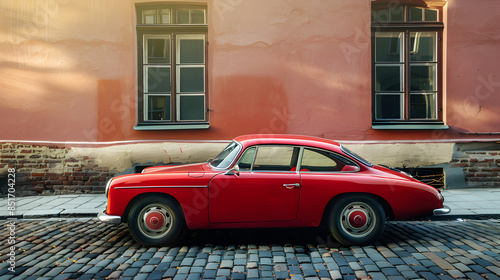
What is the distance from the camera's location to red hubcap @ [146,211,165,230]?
4039 mm

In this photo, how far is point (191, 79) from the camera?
7.88m

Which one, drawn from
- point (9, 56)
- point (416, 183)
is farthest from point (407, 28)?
point (9, 56)

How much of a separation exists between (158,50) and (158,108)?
1.31 meters

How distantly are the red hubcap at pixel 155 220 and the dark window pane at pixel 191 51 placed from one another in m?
4.62

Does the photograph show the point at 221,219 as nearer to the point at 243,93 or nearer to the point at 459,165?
the point at 243,93

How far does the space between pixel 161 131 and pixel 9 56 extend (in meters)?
3.55

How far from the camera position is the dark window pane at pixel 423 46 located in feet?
25.9

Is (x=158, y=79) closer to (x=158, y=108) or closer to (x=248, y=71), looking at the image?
(x=158, y=108)

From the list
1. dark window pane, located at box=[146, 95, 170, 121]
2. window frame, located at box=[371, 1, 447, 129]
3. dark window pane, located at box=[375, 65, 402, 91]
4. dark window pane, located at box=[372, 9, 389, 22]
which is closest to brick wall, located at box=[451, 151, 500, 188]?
window frame, located at box=[371, 1, 447, 129]

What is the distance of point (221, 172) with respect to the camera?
4.11 m

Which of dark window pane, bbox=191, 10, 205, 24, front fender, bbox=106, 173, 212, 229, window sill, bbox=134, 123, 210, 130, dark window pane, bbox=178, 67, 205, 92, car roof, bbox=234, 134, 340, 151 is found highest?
dark window pane, bbox=191, 10, 205, 24

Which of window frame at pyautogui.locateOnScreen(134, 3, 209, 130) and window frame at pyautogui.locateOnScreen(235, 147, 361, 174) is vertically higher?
window frame at pyautogui.locateOnScreen(134, 3, 209, 130)

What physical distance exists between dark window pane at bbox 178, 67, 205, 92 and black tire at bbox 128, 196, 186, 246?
4.24 meters

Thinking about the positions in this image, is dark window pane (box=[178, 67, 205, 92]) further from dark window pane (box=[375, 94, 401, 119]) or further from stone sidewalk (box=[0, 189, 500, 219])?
dark window pane (box=[375, 94, 401, 119])
